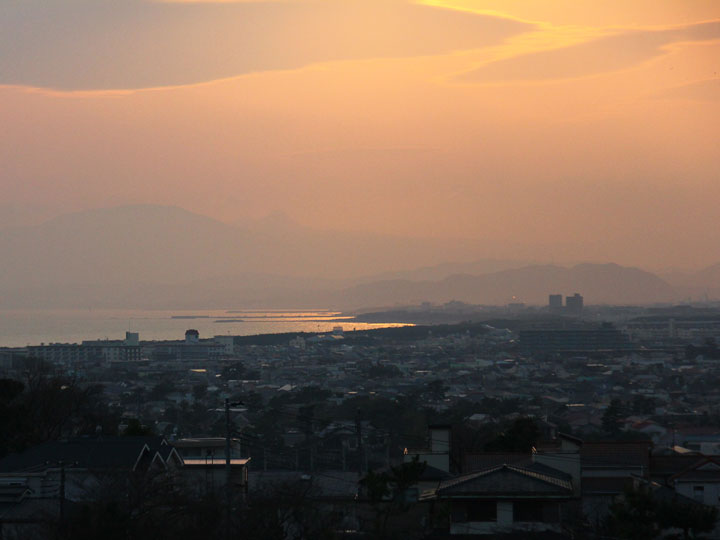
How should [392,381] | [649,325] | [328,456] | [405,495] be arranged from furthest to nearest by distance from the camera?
[649,325]
[392,381]
[328,456]
[405,495]

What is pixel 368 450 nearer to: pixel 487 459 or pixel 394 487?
pixel 487 459

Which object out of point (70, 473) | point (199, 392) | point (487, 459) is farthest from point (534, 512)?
point (199, 392)

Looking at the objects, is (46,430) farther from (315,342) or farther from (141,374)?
(315,342)

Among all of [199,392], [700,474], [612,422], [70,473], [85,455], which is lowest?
[199,392]

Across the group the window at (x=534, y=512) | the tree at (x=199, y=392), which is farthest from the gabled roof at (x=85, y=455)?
the tree at (x=199, y=392)

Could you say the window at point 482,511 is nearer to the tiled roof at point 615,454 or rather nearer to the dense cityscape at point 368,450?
the dense cityscape at point 368,450

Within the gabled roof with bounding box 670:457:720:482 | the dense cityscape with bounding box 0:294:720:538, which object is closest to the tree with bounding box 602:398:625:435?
the dense cityscape with bounding box 0:294:720:538

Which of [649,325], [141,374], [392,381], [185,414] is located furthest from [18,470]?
[649,325]

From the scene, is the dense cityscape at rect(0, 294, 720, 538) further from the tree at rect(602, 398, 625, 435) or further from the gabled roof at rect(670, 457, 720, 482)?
the tree at rect(602, 398, 625, 435)
